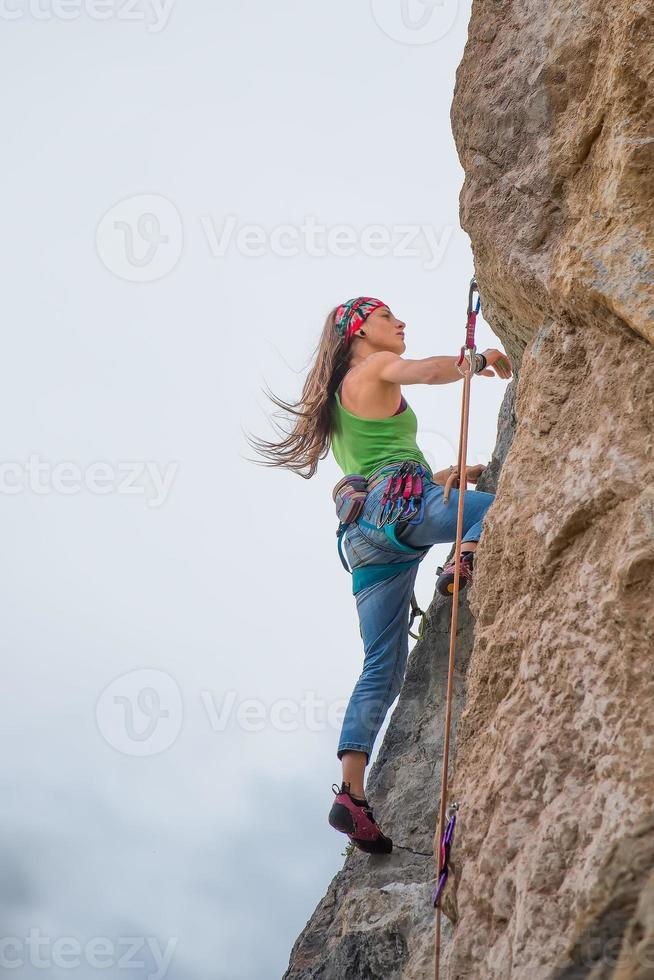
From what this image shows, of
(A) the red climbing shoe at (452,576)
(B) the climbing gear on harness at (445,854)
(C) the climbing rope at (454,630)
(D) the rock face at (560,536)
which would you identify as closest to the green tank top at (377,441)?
(A) the red climbing shoe at (452,576)

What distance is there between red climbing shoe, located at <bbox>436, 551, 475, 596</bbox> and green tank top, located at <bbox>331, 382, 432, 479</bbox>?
1.93 feet

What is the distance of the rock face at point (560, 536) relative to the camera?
2768 millimetres

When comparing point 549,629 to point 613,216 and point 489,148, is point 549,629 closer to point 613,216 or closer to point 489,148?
point 613,216

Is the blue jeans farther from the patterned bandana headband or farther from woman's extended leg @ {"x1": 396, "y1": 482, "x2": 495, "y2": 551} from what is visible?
the patterned bandana headband

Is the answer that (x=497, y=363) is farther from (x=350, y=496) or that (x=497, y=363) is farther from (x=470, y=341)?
(x=350, y=496)

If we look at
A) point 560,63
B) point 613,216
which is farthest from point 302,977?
point 560,63

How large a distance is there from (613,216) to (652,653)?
151 centimetres

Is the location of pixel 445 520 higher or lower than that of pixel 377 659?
higher

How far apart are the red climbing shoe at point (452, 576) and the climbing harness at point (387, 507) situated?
190 millimetres

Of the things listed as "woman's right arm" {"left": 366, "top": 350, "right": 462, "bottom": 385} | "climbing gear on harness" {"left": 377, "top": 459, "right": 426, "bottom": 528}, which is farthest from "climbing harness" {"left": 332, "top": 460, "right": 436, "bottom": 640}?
"woman's right arm" {"left": 366, "top": 350, "right": 462, "bottom": 385}

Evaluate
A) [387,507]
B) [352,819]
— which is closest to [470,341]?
[387,507]

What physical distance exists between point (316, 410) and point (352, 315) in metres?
0.61

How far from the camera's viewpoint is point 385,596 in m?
5.15

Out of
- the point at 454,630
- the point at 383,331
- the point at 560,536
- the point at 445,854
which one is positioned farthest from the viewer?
the point at 383,331
